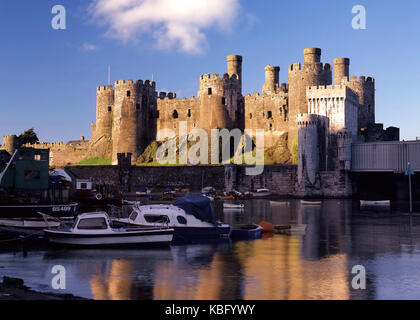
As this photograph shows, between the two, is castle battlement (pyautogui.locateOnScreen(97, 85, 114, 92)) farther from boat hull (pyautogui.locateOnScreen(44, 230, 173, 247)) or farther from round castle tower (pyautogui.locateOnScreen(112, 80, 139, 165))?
boat hull (pyautogui.locateOnScreen(44, 230, 173, 247))

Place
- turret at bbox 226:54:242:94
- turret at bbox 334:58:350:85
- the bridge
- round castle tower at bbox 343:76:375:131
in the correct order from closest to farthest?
the bridge < turret at bbox 334:58:350:85 < round castle tower at bbox 343:76:375:131 < turret at bbox 226:54:242:94

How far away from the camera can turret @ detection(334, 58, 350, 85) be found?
3066 inches

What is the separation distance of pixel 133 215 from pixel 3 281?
11.5 meters

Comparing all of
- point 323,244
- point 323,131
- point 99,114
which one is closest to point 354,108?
point 323,131

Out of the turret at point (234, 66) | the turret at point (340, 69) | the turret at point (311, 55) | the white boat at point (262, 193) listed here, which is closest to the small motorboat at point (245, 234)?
the white boat at point (262, 193)

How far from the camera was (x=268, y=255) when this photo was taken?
24.6 metres

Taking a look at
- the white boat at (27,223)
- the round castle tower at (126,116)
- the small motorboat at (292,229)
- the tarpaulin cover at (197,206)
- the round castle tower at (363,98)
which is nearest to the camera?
the tarpaulin cover at (197,206)

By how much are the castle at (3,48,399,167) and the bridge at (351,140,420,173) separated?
221 cm

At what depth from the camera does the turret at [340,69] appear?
7788 centimetres

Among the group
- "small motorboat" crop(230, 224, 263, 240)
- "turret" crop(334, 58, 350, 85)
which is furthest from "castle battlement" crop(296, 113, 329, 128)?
"small motorboat" crop(230, 224, 263, 240)

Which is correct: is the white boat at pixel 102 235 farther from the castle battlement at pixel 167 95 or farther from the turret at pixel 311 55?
the castle battlement at pixel 167 95

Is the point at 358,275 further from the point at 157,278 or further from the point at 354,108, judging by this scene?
the point at 354,108

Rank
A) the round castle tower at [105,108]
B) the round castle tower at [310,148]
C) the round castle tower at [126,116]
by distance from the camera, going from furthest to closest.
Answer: the round castle tower at [105,108], the round castle tower at [126,116], the round castle tower at [310,148]

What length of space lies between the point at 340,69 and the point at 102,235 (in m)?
59.3
